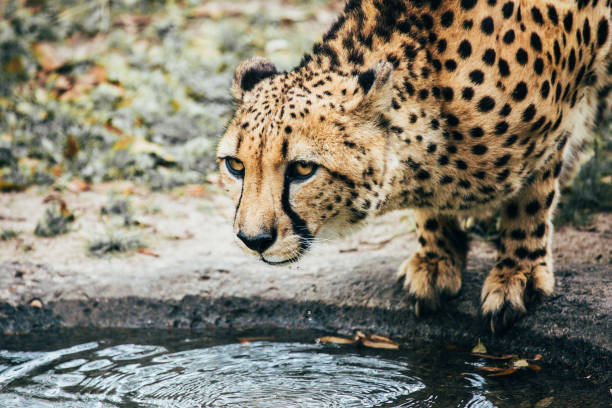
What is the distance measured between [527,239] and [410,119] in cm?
106

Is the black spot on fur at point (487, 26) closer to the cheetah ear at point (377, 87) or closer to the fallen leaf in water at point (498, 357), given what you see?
the cheetah ear at point (377, 87)

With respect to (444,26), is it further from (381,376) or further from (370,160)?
(381,376)

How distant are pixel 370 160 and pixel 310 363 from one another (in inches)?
41.1

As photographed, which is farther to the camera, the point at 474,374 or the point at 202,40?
the point at 202,40

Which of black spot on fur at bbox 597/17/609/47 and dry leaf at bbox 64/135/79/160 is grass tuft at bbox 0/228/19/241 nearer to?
dry leaf at bbox 64/135/79/160

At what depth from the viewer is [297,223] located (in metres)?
3.24

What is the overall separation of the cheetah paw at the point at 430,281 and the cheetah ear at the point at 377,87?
1069mm

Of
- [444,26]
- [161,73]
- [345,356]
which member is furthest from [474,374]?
A: [161,73]

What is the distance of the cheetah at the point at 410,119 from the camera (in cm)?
317

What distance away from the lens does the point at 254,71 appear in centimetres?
356

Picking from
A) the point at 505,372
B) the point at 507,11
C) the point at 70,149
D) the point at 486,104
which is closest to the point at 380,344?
the point at 505,372

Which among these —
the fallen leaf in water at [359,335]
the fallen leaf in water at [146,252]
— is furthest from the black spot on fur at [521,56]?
the fallen leaf in water at [146,252]

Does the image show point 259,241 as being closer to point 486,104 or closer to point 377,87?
point 377,87

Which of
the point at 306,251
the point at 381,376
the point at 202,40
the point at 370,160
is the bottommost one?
the point at 381,376
